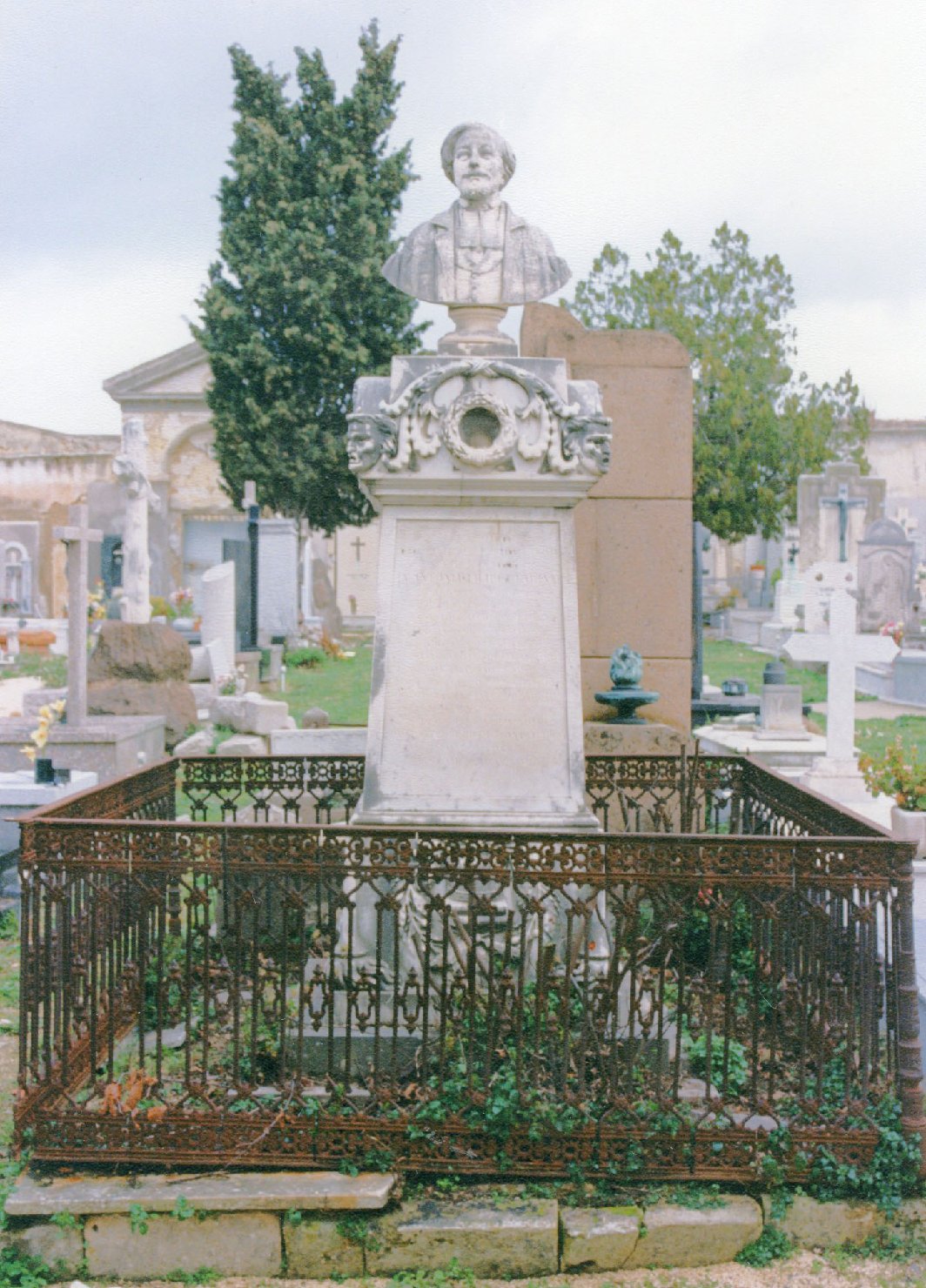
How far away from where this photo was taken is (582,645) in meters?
7.48

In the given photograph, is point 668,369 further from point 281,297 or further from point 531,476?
point 281,297

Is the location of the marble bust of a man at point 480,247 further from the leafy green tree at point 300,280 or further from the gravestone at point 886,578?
the gravestone at point 886,578

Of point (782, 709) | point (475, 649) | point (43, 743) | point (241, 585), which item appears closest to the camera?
point (475, 649)

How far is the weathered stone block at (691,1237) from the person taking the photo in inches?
122

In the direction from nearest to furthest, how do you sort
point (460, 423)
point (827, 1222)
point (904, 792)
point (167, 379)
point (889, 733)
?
point (827, 1222)
point (460, 423)
point (904, 792)
point (889, 733)
point (167, 379)

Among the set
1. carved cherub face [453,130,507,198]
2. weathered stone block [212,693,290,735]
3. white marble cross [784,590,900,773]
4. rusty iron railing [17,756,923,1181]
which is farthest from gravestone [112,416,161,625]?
rusty iron railing [17,756,923,1181]

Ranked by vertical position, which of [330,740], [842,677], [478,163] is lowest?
[330,740]

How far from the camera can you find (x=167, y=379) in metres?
39.7

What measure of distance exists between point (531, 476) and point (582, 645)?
11.2 feet

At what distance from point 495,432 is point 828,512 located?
25422mm

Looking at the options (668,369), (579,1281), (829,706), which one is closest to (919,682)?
(829,706)

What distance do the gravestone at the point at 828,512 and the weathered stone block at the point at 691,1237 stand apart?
2596cm

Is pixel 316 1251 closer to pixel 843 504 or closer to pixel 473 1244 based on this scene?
pixel 473 1244

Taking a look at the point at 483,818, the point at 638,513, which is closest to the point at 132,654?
the point at 638,513
